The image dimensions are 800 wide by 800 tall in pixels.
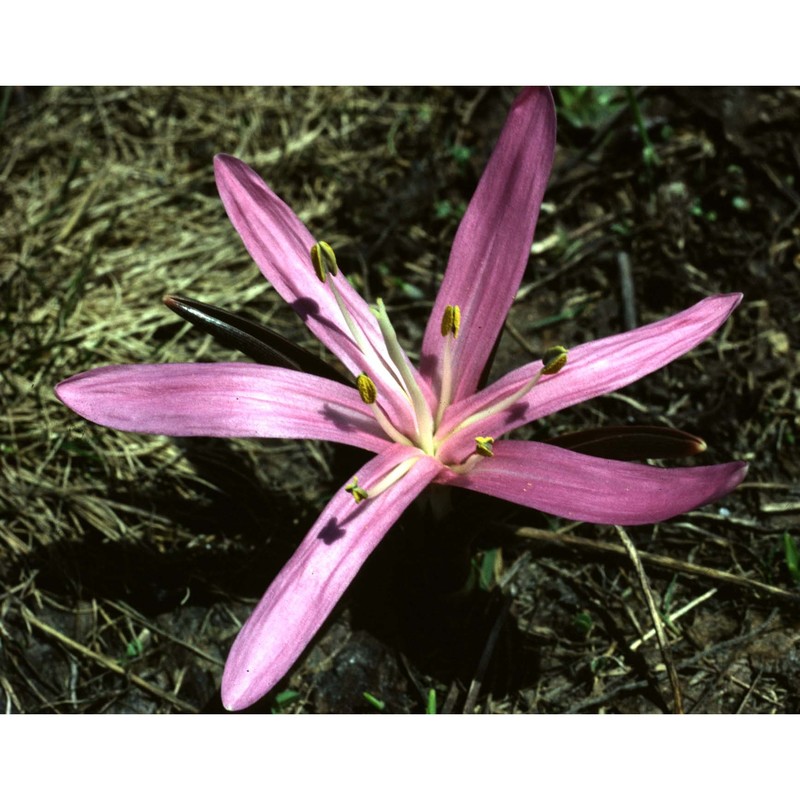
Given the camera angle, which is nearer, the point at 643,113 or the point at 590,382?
the point at 590,382

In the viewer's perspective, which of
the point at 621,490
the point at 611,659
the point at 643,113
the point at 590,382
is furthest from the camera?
the point at 643,113

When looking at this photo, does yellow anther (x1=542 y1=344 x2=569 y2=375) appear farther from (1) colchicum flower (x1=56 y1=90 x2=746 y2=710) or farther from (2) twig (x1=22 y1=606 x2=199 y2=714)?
(2) twig (x1=22 y1=606 x2=199 y2=714)

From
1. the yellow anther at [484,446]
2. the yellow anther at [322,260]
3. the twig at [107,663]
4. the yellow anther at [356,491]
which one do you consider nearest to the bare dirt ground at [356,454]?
the twig at [107,663]

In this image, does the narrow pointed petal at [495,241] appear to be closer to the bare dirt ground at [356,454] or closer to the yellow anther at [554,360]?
the yellow anther at [554,360]

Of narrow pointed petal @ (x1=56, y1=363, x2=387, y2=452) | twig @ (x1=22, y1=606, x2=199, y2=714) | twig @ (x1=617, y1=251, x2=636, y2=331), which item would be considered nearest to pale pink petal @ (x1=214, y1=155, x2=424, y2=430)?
narrow pointed petal @ (x1=56, y1=363, x2=387, y2=452)

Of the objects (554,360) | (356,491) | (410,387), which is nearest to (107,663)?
(356,491)
